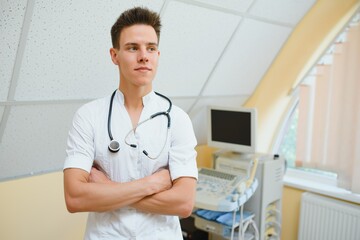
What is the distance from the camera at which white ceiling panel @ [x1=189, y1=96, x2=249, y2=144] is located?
8.89 ft

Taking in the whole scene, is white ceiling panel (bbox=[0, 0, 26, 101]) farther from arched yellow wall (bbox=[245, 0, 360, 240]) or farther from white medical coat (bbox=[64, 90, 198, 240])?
arched yellow wall (bbox=[245, 0, 360, 240])

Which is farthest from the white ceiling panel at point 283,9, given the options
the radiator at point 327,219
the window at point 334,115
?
the radiator at point 327,219

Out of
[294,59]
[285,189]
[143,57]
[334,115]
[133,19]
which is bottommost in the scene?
[285,189]

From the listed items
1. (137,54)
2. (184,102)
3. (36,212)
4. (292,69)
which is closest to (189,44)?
(184,102)

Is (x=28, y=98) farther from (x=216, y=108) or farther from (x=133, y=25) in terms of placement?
(x=216, y=108)

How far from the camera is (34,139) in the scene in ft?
6.17

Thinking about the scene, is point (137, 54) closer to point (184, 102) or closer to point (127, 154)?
point (127, 154)

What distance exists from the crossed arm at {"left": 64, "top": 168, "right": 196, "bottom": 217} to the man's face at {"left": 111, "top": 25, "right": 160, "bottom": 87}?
0.37 metres

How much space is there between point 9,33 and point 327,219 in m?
2.52

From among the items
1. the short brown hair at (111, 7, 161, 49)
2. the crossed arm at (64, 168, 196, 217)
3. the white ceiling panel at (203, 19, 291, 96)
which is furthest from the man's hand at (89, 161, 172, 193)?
the white ceiling panel at (203, 19, 291, 96)

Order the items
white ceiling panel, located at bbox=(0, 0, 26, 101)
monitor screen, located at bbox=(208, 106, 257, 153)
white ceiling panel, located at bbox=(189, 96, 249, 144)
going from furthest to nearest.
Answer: white ceiling panel, located at bbox=(189, 96, 249, 144) → monitor screen, located at bbox=(208, 106, 257, 153) → white ceiling panel, located at bbox=(0, 0, 26, 101)

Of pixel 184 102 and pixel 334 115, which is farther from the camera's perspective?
pixel 334 115

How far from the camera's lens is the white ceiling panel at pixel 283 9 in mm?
2174

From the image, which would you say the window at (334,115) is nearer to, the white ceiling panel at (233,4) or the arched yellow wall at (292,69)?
the arched yellow wall at (292,69)
